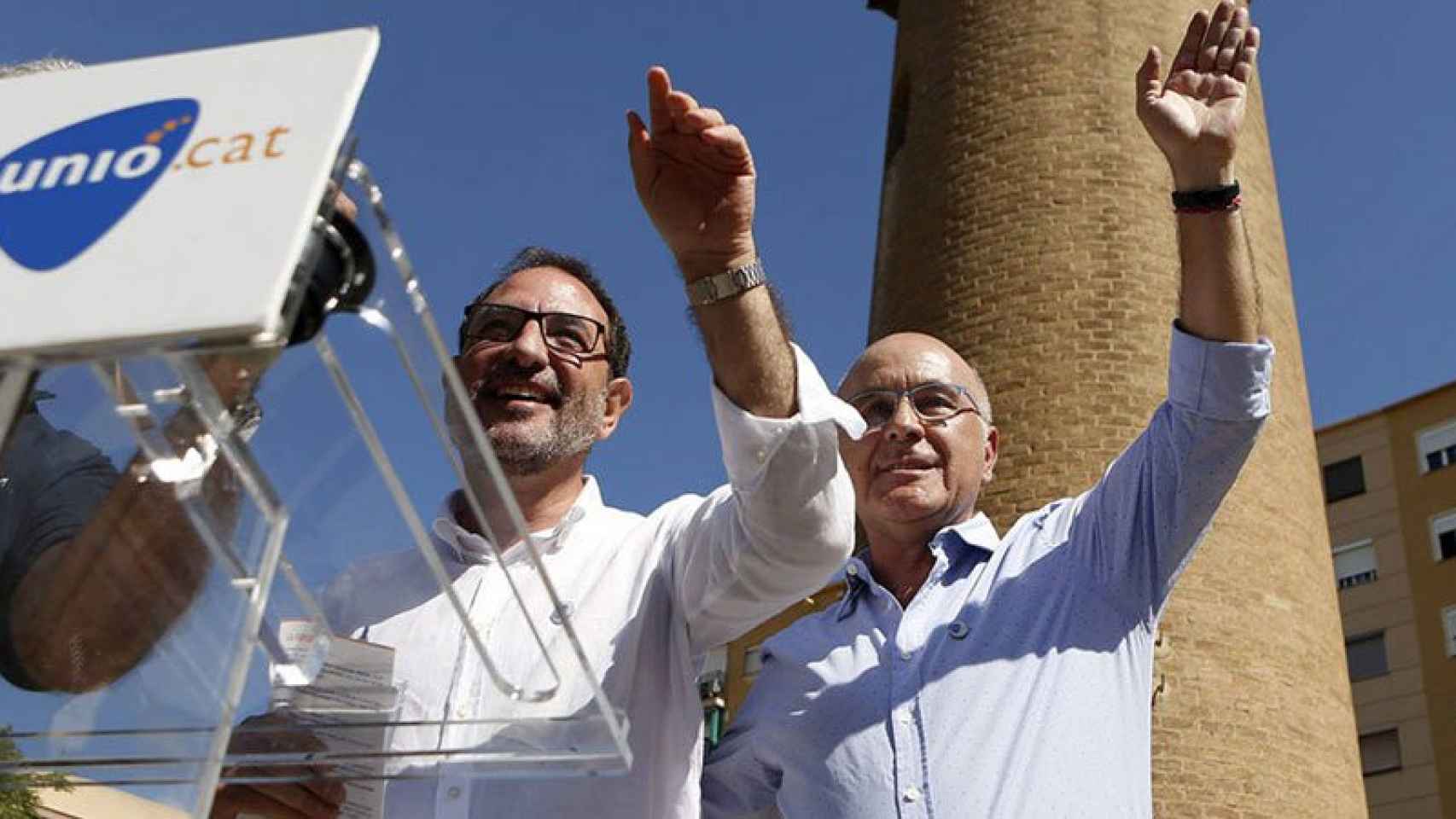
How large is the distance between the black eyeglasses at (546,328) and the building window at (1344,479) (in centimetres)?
2532

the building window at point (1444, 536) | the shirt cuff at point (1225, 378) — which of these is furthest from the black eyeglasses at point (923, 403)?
the building window at point (1444, 536)

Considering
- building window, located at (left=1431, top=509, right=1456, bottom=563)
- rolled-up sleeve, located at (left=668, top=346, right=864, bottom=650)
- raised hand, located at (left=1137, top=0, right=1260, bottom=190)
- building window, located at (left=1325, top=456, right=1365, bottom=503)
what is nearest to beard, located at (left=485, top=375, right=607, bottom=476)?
rolled-up sleeve, located at (left=668, top=346, right=864, bottom=650)

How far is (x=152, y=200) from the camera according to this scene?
95 cm

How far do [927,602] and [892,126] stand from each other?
25.2 feet

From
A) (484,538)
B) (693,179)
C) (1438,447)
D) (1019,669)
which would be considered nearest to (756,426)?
(693,179)

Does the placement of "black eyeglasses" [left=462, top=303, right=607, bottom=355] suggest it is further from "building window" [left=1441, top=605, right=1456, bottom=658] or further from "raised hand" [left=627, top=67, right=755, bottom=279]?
"building window" [left=1441, top=605, right=1456, bottom=658]

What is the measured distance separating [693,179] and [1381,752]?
2394 cm

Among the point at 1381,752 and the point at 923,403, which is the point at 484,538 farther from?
the point at 1381,752

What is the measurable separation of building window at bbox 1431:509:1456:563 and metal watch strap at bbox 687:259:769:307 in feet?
80.6

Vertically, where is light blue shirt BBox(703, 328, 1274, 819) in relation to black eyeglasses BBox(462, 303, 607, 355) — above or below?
below

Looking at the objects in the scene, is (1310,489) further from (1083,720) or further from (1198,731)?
(1083,720)

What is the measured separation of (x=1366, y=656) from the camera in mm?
24266

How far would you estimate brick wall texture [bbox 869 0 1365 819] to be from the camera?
22.7 ft

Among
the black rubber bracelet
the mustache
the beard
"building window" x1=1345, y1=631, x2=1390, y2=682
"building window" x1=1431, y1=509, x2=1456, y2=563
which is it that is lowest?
the beard
